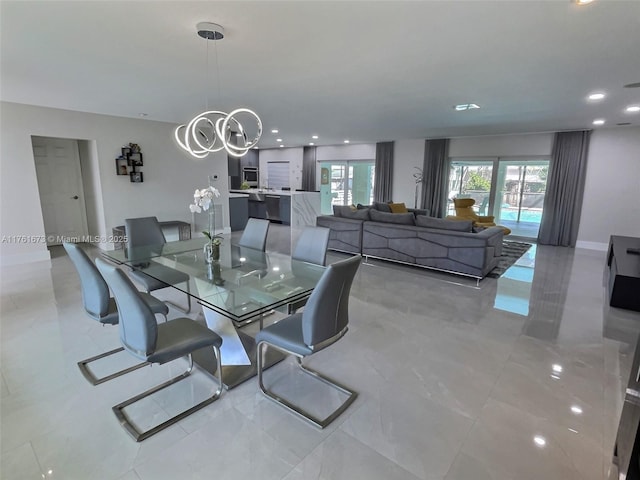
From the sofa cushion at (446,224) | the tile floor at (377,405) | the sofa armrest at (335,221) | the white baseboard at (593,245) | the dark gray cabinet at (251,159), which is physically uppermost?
the dark gray cabinet at (251,159)

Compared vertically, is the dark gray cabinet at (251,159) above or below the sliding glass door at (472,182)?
above

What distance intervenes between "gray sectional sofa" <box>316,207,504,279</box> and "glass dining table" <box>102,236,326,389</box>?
6.05 feet

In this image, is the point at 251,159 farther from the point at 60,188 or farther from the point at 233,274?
the point at 233,274

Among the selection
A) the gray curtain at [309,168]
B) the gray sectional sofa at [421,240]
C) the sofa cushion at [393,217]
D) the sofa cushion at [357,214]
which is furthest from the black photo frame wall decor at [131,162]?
the gray curtain at [309,168]

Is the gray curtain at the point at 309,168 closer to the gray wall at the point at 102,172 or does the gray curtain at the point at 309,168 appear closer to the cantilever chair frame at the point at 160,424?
the gray wall at the point at 102,172

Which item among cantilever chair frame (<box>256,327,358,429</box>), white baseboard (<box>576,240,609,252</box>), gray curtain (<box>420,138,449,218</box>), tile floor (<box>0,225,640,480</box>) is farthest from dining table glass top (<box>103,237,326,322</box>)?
white baseboard (<box>576,240,609,252</box>)

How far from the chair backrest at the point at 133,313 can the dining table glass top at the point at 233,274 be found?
37cm

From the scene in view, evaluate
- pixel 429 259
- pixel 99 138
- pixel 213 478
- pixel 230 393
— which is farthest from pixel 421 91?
pixel 99 138

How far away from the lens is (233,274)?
2732 millimetres

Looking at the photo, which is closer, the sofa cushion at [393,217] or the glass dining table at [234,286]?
the glass dining table at [234,286]

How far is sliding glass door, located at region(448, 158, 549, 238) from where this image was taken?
7586 mm

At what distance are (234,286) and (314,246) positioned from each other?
94 cm

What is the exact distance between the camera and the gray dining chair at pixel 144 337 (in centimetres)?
179

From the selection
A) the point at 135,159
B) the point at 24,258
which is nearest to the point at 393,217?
the point at 135,159
